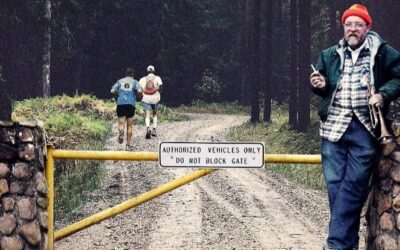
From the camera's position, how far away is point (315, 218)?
11.7m

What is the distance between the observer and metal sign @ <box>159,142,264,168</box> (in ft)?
20.9

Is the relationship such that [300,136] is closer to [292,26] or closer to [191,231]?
[292,26]

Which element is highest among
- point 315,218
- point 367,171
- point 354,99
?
point 354,99

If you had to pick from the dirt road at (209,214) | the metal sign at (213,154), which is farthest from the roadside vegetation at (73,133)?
the metal sign at (213,154)

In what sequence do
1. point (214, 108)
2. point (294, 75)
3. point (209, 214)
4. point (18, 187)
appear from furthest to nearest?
point (214, 108) → point (294, 75) → point (209, 214) → point (18, 187)

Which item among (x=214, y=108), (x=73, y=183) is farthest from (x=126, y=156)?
(x=214, y=108)

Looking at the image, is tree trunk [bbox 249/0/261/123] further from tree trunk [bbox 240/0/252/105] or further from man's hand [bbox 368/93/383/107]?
man's hand [bbox 368/93/383/107]

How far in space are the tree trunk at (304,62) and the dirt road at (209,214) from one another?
9.70 m

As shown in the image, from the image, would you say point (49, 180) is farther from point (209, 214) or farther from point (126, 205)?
point (209, 214)

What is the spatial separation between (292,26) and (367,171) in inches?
967

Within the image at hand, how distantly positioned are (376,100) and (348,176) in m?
0.65

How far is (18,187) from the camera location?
20.3ft

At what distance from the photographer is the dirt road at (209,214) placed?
376 inches

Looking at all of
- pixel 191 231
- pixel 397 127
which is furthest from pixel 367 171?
pixel 191 231
